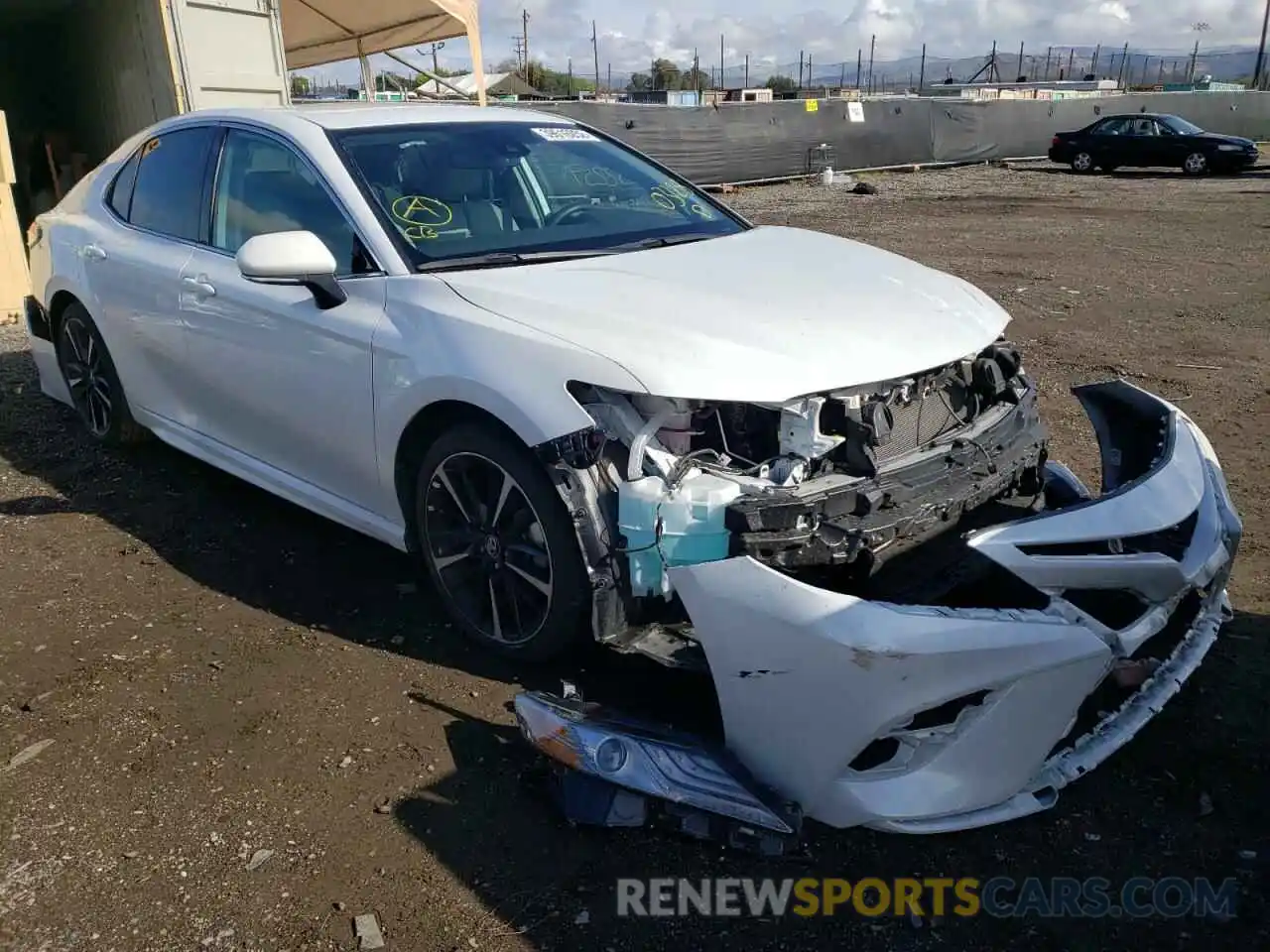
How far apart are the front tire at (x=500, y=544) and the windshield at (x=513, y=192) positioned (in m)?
0.71

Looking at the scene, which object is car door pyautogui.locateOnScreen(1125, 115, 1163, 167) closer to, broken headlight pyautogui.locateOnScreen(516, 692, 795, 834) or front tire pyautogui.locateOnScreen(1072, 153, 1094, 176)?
front tire pyautogui.locateOnScreen(1072, 153, 1094, 176)

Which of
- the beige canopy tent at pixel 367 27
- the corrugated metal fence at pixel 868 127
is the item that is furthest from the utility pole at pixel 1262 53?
the beige canopy tent at pixel 367 27

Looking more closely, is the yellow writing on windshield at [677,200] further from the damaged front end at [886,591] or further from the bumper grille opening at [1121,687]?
the bumper grille opening at [1121,687]

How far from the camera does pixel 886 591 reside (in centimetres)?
269

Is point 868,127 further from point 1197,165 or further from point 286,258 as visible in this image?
point 286,258

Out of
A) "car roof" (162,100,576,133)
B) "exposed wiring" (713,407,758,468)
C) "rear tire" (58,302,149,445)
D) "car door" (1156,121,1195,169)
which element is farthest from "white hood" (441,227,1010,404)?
"car door" (1156,121,1195,169)

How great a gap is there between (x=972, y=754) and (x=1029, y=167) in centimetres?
2673

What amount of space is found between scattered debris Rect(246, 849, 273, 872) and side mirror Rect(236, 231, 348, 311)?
1694 millimetres

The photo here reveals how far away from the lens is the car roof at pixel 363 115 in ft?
12.5

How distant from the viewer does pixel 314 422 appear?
3.61 m

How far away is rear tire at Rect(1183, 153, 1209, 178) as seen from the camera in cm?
2284

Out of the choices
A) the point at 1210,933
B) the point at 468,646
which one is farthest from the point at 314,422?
the point at 1210,933

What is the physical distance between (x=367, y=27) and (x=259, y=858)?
49.4ft

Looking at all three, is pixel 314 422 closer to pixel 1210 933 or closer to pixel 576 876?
pixel 576 876
